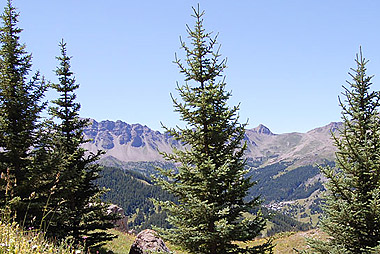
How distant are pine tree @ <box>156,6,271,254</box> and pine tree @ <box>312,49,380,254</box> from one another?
2.92m

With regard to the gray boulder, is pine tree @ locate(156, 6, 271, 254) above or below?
above

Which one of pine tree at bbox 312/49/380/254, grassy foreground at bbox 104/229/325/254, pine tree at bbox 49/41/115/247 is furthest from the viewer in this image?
grassy foreground at bbox 104/229/325/254

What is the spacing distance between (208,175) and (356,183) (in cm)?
582

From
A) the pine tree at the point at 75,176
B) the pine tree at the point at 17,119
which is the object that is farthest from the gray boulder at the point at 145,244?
the pine tree at the point at 17,119

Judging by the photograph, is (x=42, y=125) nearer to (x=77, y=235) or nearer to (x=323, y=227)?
(x=77, y=235)

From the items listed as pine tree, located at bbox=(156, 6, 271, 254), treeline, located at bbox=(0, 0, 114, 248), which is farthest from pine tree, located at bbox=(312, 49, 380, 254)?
treeline, located at bbox=(0, 0, 114, 248)

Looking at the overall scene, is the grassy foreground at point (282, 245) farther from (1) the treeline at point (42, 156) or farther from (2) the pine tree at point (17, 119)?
(2) the pine tree at point (17, 119)

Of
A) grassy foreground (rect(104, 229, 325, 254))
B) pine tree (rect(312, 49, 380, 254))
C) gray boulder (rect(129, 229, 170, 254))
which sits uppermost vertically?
pine tree (rect(312, 49, 380, 254))

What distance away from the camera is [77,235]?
16.4 meters

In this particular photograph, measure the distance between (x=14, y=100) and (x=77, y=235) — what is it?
27.7 ft

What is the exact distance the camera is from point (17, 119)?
14.5m

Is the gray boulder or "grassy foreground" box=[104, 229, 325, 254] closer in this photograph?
the gray boulder

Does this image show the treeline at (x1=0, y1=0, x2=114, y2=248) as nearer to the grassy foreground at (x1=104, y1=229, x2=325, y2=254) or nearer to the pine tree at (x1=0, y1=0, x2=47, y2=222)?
the pine tree at (x1=0, y1=0, x2=47, y2=222)

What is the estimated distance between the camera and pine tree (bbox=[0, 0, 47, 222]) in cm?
1347
